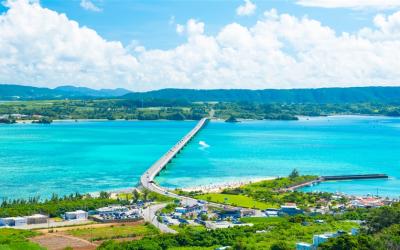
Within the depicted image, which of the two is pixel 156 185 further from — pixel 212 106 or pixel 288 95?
pixel 288 95

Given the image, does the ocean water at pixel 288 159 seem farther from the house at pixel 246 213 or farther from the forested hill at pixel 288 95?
the forested hill at pixel 288 95

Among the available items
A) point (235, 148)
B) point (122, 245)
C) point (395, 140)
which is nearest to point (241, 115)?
point (395, 140)

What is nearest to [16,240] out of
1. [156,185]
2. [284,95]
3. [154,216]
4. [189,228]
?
[189,228]

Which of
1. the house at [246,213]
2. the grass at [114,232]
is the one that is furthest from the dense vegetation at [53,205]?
the house at [246,213]

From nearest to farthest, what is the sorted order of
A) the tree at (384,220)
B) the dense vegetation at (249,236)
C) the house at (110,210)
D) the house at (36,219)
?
the dense vegetation at (249,236) → the tree at (384,220) → the house at (36,219) → the house at (110,210)

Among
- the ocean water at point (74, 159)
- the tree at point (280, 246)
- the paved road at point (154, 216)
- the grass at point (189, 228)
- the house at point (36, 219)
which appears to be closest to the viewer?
the tree at point (280, 246)

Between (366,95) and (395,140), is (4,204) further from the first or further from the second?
(366,95)
